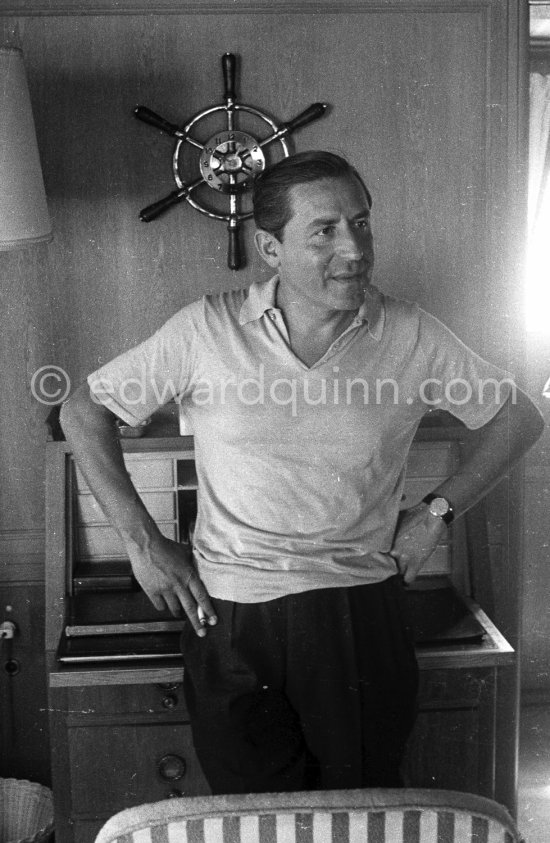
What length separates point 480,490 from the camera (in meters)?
2.29

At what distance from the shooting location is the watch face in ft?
7.36

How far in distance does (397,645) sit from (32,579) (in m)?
1.08

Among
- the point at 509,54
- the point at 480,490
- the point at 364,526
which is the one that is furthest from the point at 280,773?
the point at 509,54

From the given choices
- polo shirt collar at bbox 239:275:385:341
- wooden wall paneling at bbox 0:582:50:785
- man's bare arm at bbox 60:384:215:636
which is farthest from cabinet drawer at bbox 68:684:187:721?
polo shirt collar at bbox 239:275:385:341

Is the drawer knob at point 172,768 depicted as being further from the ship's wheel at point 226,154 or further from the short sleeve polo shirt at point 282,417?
the ship's wheel at point 226,154

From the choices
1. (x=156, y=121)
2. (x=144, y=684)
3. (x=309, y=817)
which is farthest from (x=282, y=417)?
(x=309, y=817)

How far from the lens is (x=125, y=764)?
94.0 inches

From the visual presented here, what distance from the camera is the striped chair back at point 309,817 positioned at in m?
1.07

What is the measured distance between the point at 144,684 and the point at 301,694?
0.45 m

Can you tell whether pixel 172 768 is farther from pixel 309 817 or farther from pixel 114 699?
Answer: pixel 309 817

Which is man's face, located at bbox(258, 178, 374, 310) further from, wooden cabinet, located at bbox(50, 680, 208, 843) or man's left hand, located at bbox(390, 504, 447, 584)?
wooden cabinet, located at bbox(50, 680, 208, 843)

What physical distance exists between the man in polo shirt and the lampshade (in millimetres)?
414

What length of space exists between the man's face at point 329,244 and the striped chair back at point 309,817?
117 centimetres

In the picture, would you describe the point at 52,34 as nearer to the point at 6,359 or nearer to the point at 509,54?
the point at 6,359
